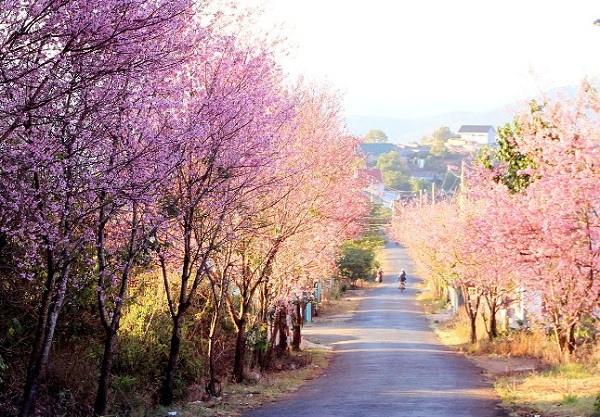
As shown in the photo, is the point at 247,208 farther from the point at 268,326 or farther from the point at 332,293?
the point at 332,293

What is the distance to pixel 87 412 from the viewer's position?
45.0 ft

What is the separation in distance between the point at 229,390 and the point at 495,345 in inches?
561

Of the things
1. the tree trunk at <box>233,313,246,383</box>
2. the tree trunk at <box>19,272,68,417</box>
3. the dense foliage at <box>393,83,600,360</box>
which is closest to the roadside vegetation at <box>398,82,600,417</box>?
the dense foliage at <box>393,83,600,360</box>

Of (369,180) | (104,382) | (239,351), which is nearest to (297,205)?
(239,351)

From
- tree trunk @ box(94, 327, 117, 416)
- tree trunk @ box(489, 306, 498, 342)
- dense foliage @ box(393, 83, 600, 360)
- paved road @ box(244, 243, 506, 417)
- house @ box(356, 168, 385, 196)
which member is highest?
house @ box(356, 168, 385, 196)

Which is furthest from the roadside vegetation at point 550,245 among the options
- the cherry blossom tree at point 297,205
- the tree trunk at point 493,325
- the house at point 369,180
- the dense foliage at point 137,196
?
the house at point 369,180

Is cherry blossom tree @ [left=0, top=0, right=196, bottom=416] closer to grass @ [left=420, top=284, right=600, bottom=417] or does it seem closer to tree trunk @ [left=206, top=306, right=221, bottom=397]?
tree trunk @ [left=206, top=306, right=221, bottom=397]

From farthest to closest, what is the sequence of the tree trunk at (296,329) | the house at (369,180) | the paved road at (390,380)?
the house at (369,180)
the tree trunk at (296,329)
the paved road at (390,380)

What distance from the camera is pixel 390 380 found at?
21234mm

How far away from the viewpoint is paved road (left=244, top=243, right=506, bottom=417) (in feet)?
51.9

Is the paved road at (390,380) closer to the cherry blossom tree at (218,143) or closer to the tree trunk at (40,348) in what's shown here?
the cherry blossom tree at (218,143)

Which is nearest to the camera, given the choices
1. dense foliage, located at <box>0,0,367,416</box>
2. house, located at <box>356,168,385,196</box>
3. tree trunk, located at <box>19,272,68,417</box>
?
dense foliage, located at <box>0,0,367,416</box>

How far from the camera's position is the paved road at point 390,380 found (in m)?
15.8

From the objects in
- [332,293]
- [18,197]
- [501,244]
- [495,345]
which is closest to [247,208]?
[501,244]
